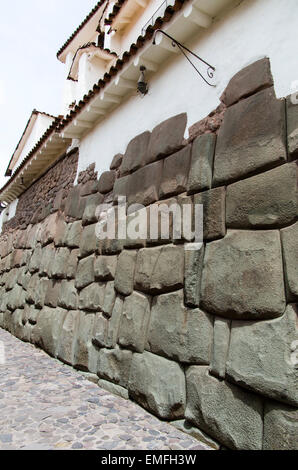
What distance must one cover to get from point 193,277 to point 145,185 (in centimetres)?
110

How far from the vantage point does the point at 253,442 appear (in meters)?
1.53

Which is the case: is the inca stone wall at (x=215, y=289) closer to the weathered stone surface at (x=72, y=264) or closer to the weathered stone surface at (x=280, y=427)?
the weathered stone surface at (x=280, y=427)

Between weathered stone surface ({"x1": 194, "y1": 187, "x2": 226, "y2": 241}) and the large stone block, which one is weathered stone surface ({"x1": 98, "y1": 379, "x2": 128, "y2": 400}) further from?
weathered stone surface ({"x1": 194, "y1": 187, "x2": 226, "y2": 241})

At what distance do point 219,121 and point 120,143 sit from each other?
1.58m

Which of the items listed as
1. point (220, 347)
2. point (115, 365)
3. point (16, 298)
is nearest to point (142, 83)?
point (220, 347)

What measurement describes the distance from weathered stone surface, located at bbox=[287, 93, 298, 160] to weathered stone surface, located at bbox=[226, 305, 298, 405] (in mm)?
828

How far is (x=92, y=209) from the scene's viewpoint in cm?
374

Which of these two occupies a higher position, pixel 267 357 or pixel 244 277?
pixel 244 277

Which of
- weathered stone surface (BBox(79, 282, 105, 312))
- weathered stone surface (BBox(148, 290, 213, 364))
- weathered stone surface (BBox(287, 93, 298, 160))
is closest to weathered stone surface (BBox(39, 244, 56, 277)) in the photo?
weathered stone surface (BBox(79, 282, 105, 312))

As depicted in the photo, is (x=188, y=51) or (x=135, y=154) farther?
(x=135, y=154)

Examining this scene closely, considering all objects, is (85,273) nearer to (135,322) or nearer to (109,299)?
(109,299)

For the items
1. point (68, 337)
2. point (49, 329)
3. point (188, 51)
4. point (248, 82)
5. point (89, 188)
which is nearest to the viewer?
point (248, 82)

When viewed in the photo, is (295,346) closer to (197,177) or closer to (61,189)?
(197,177)

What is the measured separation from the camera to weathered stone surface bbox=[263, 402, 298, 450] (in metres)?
1.40
